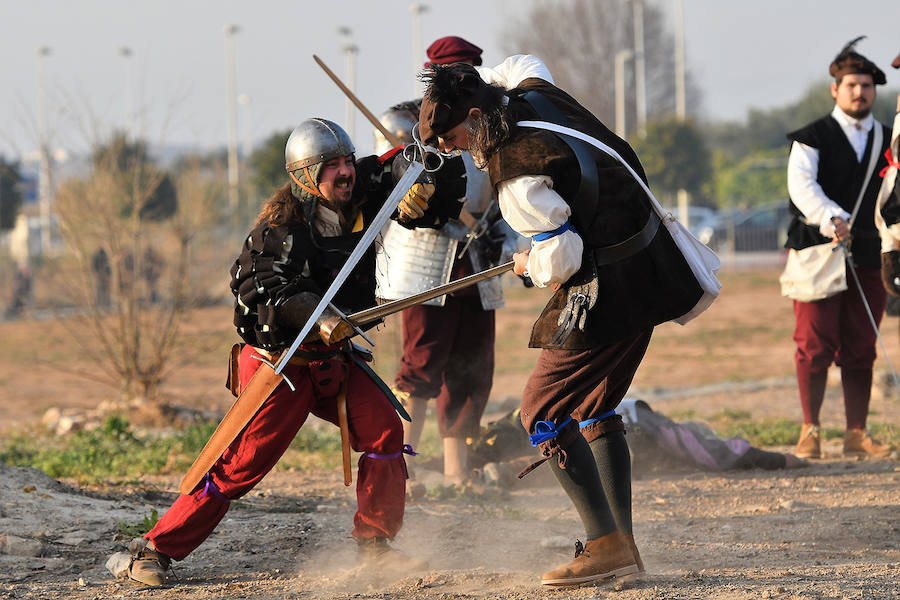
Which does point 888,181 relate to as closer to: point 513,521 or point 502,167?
point 513,521

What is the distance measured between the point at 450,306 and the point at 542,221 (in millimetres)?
2280

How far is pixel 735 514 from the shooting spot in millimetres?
5336

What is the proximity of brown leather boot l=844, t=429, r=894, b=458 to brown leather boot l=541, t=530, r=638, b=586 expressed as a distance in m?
3.22

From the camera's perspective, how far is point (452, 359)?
5.97 meters

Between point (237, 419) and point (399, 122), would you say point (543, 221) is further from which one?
point (399, 122)

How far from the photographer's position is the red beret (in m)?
5.56

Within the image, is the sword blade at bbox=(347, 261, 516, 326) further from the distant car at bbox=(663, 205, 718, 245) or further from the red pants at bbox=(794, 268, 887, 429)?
the distant car at bbox=(663, 205, 718, 245)

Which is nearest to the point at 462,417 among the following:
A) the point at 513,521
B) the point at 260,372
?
the point at 513,521

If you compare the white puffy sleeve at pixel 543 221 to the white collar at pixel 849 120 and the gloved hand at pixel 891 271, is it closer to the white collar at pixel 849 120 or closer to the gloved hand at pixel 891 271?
the gloved hand at pixel 891 271

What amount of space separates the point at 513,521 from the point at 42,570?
2.01 meters

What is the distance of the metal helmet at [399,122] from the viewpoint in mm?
5652

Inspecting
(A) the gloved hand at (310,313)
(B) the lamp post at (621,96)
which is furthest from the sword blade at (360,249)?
(B) the lamp post at (621,96)

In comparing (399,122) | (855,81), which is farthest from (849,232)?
(399,122)

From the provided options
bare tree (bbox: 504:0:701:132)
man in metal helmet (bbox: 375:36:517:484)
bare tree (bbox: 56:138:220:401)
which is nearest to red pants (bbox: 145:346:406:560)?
man in metal helmet (bbox: 375:36:517:484)
